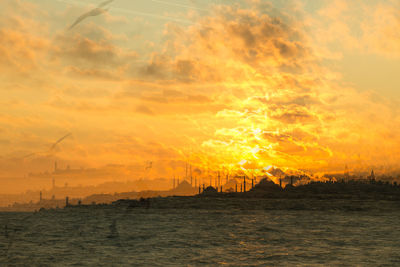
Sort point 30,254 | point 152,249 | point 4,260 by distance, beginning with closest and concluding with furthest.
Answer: point 4,260 < point 30,254 < point 152,249

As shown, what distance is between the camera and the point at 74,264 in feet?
205

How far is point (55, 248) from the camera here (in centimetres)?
8675

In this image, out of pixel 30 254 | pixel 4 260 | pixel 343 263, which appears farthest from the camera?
pixel 30 254

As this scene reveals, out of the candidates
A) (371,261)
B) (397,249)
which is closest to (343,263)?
(371,261)

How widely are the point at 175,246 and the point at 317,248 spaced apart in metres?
28.5

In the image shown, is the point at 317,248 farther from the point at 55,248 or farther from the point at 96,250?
the point at 55,248

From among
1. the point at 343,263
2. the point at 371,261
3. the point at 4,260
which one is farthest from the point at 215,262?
the point at 4,260

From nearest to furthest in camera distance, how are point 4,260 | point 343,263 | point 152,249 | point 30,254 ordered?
point 343,263 < point 4,260 < point 30,254 < point 152,249

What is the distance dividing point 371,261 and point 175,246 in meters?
39.7

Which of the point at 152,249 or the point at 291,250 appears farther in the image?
the point at 152,249

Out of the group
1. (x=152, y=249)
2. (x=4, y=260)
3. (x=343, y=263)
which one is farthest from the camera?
(x=152, y=249)

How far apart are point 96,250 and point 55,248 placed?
37.6 ft

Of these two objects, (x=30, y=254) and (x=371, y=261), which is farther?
(x=30, y=254)

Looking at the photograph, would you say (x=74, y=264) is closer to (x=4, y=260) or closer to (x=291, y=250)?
(x=4, y=260)
